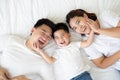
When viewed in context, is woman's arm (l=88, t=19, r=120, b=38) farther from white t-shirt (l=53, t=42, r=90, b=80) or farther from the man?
the man

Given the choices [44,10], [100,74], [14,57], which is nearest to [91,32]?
[100,74]

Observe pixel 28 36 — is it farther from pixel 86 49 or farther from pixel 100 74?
pixel 100 74

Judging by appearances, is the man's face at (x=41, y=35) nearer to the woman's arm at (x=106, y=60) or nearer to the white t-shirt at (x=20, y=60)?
the white t-shirt at (x=20, y=60)

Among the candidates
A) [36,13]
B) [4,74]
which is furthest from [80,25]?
[4,74]

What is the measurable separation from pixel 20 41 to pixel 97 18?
555mm

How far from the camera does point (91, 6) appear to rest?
5.65ft

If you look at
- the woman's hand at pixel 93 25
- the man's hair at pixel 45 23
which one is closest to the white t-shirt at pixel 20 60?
the man's hair at pixel 45 23

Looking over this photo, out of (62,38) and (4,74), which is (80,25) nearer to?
(62,38)

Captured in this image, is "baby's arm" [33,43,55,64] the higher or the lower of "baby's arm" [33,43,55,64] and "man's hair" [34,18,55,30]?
the lower

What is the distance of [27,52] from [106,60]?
0.51 meters

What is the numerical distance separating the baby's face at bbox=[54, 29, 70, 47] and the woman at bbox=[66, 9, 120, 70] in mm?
88

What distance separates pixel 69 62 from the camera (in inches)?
56.5

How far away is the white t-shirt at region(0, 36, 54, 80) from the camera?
145 cm

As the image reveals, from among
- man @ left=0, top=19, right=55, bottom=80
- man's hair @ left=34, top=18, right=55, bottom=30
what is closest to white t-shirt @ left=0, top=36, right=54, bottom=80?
man @ left=0, top=19, right=55, bottom=80
